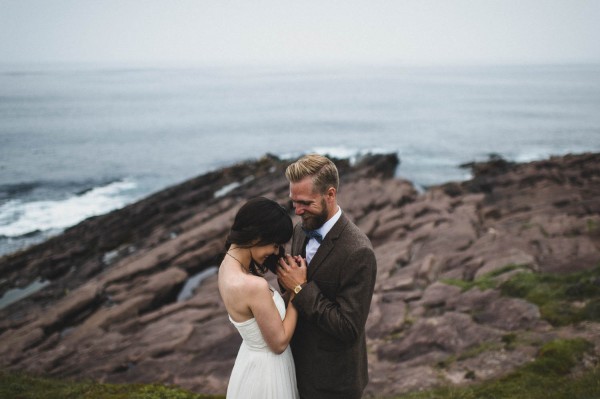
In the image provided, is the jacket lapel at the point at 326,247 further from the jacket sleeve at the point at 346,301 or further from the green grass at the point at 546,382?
the green grass at the point at 546,382

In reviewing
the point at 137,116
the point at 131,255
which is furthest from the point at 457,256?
Result: the point at 137,116

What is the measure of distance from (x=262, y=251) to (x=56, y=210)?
38.2 metres

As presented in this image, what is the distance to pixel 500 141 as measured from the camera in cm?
6944

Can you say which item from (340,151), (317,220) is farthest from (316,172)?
(340,151)

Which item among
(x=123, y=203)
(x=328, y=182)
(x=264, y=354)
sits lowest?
(x=123, y=203)

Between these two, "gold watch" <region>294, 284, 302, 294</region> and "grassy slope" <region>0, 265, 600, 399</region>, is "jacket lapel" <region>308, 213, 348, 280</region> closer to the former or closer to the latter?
"gold watch" <region>294, 284, 302, 294</region>

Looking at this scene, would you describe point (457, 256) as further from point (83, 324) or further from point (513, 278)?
point (83, 324)

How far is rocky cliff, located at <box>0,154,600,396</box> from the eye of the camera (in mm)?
10625

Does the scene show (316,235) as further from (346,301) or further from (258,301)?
(258,301)

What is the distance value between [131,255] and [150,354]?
1291 cm

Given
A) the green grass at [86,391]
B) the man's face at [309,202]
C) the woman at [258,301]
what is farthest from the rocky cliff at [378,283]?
the man's face at [309,202]

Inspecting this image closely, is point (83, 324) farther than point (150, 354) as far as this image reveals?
Yes

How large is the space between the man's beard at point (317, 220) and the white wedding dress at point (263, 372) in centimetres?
84

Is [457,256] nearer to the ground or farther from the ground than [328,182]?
nearer to the ground
